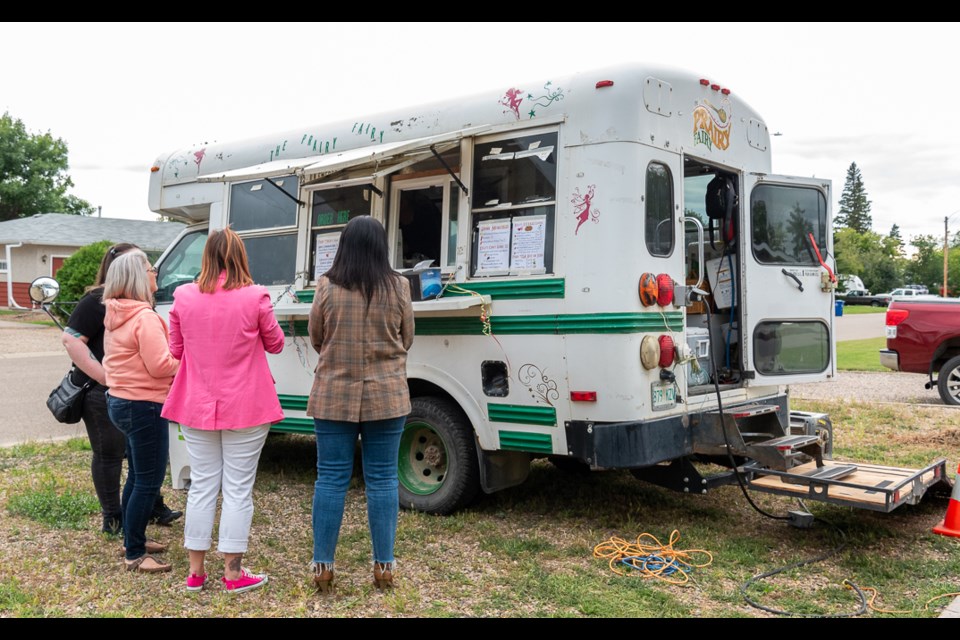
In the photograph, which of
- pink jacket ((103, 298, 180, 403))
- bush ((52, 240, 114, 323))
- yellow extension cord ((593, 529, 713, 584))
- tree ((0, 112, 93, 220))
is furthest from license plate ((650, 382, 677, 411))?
tree ((0, 112, 93, 220))

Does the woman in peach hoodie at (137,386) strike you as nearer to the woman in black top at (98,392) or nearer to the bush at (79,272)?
the woman in black top at (98,392)

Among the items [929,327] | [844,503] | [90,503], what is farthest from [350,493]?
[929,327]

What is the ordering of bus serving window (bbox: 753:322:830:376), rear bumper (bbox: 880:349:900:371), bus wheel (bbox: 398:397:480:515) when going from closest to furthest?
bus wheel (bbox: 398:397:480:515)
bus serving window (bbox: 753:322:830:376)
rear bumper (bbox: 880:349:900:371)

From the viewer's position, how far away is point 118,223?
115ft

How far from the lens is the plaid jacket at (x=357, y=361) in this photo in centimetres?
398

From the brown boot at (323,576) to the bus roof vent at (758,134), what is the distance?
418 centimetres

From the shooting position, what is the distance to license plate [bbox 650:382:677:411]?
4969 millimetres

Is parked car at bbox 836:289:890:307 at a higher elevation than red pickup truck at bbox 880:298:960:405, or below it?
higher

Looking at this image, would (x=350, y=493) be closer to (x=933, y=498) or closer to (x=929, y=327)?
(x=933, y=498)

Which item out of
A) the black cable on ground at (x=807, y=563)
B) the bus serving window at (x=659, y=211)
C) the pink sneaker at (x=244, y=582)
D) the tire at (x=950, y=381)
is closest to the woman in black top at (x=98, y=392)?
the pink sneaker at (x=244, y=582)

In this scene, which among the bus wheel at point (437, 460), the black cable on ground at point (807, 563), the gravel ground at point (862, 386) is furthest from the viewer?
the gravel ground at point (862, 386)

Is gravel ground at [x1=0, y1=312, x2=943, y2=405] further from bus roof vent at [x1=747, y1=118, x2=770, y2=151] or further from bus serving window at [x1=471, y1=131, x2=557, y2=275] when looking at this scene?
bus serving window at [x1=471, y1=131, x2=557, y2=275]

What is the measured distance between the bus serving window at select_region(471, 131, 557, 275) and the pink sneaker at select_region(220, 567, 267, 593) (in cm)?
230

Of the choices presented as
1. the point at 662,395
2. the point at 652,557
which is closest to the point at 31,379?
the point at 662,395
